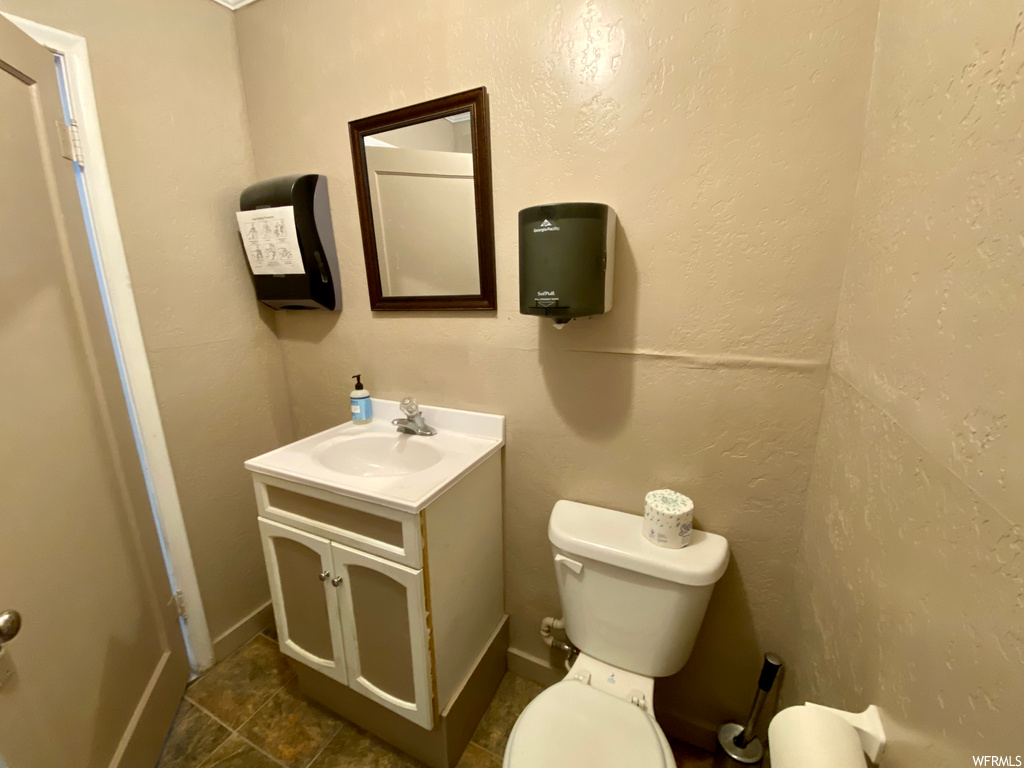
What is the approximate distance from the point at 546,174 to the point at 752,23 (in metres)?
0.50

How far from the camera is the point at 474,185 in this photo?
1133 millimetres

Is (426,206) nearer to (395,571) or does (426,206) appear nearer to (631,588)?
(395,571)

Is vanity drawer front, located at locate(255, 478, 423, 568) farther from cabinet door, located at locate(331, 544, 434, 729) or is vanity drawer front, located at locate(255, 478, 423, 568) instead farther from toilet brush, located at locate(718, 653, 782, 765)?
toilet brush, located at locate(718, 653, 782, 765)

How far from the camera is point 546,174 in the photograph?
1056 mm

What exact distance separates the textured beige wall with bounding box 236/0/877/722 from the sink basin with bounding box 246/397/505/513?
83 millimetres

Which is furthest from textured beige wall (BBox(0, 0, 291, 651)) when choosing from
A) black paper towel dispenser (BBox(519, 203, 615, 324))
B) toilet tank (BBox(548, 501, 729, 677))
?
toilet tank (BBox(548, 501, 729, 677))

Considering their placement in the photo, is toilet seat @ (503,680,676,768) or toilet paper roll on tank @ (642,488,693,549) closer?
toilet seat @ (503,680,676,768)

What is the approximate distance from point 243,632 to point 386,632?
0.92m

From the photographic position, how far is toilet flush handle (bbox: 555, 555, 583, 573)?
40.3 inches

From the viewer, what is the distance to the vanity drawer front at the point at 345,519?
956 mm

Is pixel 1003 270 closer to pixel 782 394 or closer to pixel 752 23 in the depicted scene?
pixel 782 394

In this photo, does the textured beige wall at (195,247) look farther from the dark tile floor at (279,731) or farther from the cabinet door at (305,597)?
the cabinet door at (305,597)

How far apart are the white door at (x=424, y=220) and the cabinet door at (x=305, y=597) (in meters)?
0.80

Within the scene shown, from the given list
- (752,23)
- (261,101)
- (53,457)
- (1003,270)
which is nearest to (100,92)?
(261,101)
